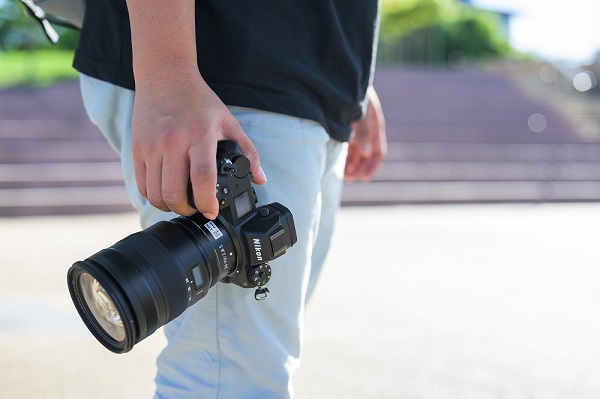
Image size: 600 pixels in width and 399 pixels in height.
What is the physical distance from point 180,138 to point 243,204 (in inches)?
6.5

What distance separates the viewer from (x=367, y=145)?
1829 mm

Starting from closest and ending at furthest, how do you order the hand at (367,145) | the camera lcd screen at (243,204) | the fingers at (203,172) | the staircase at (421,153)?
the fingers at (203,172) → the camera lcd screen at (243,204) → the hand at (367,145) → the staircase at (421,153)

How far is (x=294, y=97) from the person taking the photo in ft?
3.95

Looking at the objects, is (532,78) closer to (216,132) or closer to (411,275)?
(411,275)

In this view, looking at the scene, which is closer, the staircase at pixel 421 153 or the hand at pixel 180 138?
the hand at pixel 180 138

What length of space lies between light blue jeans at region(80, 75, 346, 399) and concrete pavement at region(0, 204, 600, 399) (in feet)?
4.09

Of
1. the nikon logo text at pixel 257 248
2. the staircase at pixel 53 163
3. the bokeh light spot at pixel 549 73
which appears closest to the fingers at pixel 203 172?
the nikon logo text at pixel 257 248

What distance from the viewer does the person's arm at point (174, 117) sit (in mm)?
990

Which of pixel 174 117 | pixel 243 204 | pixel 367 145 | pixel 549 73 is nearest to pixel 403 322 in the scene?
pixel 367 145

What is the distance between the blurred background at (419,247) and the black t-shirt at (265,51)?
1.42 meters

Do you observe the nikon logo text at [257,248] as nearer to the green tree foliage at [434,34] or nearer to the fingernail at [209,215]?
the fingernail at [209,215]

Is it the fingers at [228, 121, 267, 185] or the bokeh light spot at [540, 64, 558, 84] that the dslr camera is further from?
the bokeh light spot at [540, 64, 558, 84]

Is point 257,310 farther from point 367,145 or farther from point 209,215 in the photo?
point 367,145

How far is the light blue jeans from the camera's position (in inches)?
45.9
